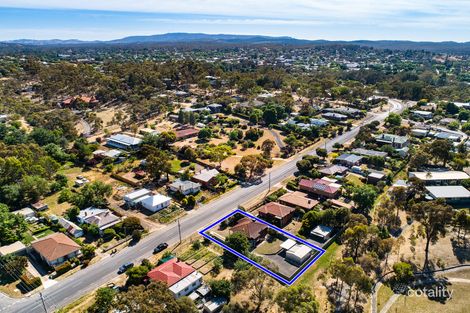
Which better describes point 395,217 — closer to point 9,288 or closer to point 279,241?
point 279,241

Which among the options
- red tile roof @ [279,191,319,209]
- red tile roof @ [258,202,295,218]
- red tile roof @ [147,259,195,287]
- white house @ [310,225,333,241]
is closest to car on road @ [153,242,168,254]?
red tile roof @ [147,259,195,287]

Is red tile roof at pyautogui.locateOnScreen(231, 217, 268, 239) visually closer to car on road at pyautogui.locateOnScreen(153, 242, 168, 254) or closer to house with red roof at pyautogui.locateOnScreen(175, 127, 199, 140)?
car on road at pyautogui.locateOnScreen(153, 242, 168, 254)

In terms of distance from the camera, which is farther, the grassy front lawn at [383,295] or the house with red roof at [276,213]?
the house with red roof at [276,213]

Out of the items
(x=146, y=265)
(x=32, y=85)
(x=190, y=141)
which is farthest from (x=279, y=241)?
(x=32, y=85)

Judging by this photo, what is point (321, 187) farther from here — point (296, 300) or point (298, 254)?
point (296, 300)

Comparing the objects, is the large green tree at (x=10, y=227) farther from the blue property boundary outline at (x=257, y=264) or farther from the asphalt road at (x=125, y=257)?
the blue property boundary outline at (x=257, y=264)

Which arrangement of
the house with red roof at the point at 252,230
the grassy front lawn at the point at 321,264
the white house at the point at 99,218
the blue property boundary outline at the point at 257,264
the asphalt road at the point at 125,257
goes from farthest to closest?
the white house at the point at 99,218, the house with red roof at the point at 252,230, the blue property boundary outline at the point at 257,264, the grassy front lawn at the point at 321,264, the asphalt road at the point at 125,257

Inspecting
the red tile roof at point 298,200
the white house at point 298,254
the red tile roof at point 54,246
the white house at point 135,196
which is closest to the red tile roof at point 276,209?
the red tile roof at point 298,200
